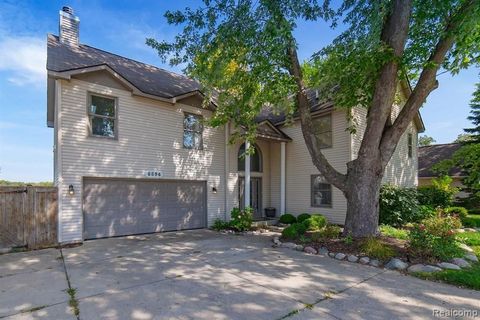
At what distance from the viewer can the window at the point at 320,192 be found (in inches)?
496

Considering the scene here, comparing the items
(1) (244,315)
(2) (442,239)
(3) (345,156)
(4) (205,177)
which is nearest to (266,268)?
(1) (244,315)

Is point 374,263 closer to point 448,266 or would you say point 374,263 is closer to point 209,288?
point 448,266

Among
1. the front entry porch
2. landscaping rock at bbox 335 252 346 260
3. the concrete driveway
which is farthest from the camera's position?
the front entry porch

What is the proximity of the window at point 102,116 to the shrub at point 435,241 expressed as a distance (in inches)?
366

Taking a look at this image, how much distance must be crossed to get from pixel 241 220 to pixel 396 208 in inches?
241

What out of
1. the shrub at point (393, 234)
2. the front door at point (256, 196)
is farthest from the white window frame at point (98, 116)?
the shrub at point (393, 234)

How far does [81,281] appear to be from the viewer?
5203 millimetres

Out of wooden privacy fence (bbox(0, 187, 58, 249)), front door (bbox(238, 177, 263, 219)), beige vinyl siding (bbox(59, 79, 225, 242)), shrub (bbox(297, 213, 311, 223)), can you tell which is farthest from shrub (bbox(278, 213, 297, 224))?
wooden privacy fence (bbox(0, 187, 58, 249))

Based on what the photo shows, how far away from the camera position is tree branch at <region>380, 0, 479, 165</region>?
23.6 feet

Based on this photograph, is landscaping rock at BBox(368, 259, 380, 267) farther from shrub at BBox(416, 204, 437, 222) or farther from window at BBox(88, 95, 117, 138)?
window at BBox(88, 95, 117, 138)

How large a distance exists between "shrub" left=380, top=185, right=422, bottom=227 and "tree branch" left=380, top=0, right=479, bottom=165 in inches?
157

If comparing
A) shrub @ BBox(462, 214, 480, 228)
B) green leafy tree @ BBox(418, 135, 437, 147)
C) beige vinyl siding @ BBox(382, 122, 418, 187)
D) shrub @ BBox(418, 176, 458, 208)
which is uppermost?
green leafy tree @ BBox(418, 135, 437, 147)

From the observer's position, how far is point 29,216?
8008 millimetres

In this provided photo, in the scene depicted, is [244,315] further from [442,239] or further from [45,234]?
[45,234]
